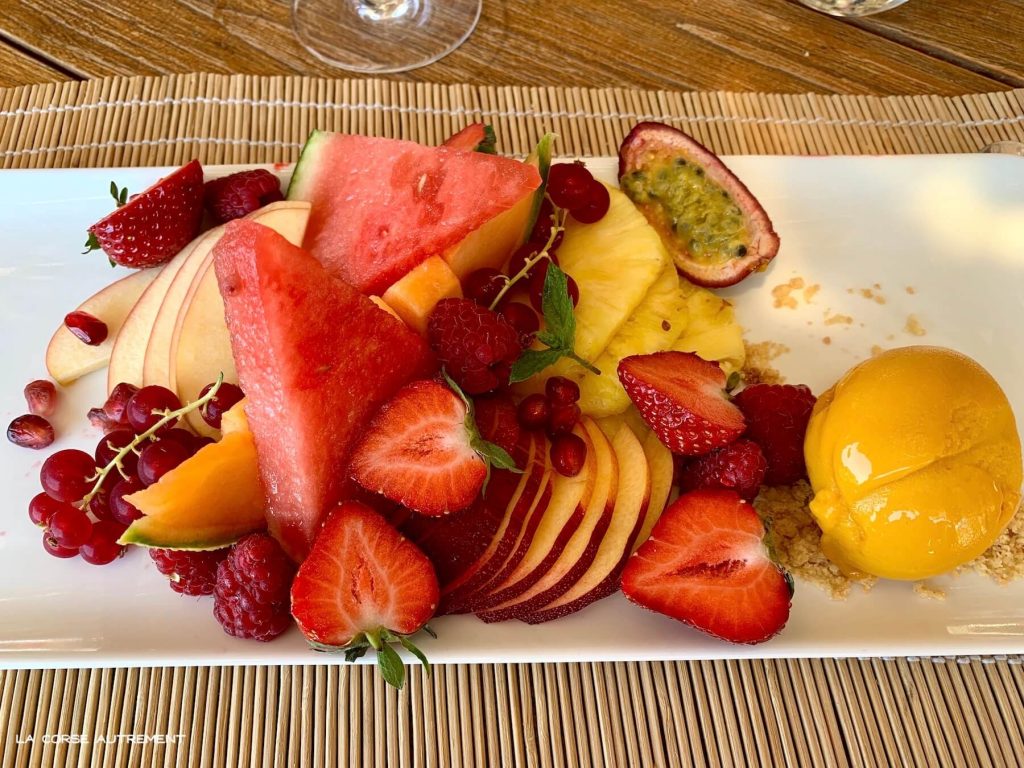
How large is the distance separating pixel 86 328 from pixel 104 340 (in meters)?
0.05

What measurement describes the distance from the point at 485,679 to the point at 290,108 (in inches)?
61.1

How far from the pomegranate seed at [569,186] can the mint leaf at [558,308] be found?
30 centimetres

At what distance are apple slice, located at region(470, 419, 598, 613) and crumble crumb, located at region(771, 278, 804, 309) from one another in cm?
59

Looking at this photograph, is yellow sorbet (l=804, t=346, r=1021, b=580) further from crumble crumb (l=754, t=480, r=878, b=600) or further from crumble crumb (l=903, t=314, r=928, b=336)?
crumble crumb (l=903, t=314, r=928, b=336)

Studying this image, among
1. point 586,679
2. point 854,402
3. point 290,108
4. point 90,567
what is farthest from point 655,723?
point 290,108

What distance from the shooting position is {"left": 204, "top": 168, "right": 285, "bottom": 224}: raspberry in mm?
1749

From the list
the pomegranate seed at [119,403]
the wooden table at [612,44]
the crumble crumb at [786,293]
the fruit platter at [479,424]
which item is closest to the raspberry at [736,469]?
the fruit platter at [479,424]

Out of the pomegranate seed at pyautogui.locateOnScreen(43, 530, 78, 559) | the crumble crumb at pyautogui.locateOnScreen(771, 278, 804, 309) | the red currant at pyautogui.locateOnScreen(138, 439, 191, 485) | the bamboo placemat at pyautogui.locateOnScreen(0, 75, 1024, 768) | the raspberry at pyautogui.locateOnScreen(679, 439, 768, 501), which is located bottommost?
the bamboo placemat at pyautogui.locateOnScreen(0, 75, 1024, 768)

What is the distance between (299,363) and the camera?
4.48ft

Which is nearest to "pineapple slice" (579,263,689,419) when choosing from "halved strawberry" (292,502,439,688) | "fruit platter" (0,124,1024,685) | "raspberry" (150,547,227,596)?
"fruit platter" (0,124,1024,685)

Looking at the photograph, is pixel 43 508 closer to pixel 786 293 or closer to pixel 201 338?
pixel 201 338

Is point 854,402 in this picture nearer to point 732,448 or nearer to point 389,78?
point 732,448

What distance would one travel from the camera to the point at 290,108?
2215 millimetres

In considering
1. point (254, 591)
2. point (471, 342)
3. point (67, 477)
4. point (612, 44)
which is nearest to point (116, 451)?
point (67, 477)
